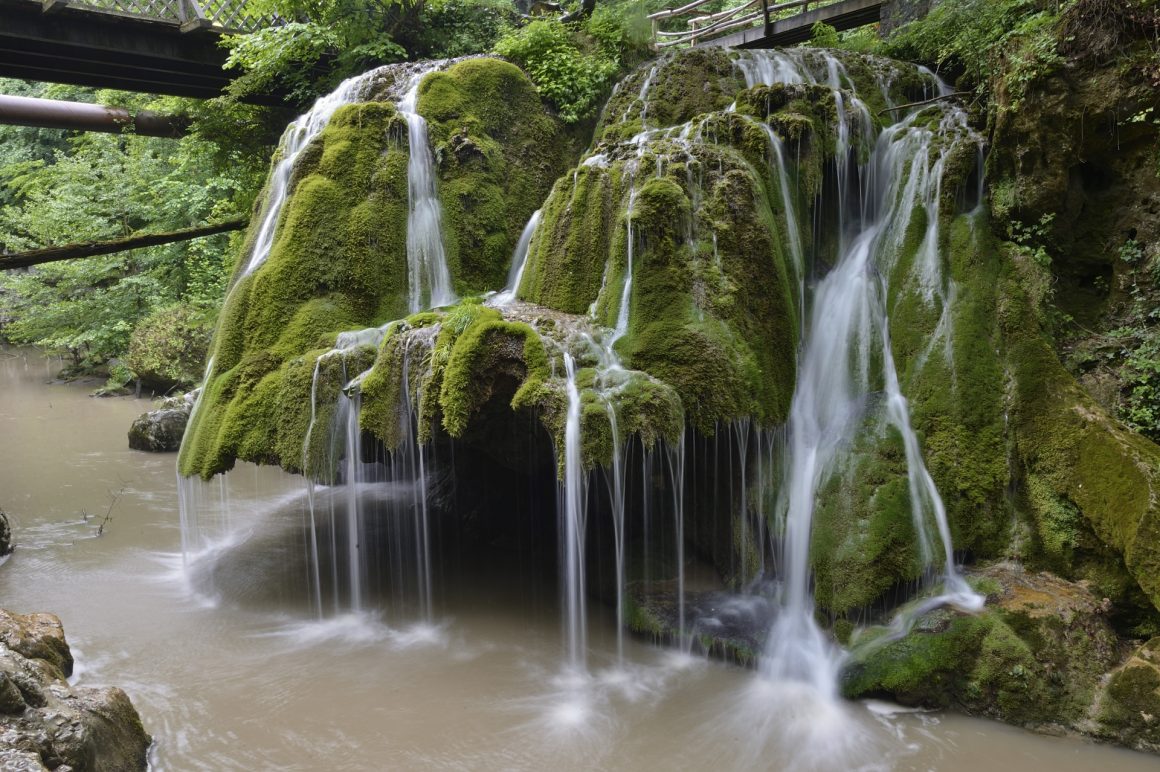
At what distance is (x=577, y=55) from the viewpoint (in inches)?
445

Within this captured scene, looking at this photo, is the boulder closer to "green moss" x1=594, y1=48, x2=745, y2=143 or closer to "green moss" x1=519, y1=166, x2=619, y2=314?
"green moss" x1=519, y1=166, x2=619, y2=314

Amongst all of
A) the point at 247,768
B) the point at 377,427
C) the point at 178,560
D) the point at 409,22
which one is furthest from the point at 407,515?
the point at 409,22

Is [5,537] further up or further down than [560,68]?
further down

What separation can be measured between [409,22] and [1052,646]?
44.3ft

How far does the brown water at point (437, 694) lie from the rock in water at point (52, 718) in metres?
0.50

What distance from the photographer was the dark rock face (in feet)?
43.4

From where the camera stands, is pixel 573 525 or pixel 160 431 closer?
pixel 573 525

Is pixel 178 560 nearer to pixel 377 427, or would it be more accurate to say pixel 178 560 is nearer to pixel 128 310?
pixel 377 427

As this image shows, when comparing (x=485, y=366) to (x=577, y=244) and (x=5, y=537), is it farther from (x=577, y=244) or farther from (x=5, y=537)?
(x=5, y=537)

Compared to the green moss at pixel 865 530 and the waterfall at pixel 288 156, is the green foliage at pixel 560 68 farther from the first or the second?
the green moss at pixel 865 530

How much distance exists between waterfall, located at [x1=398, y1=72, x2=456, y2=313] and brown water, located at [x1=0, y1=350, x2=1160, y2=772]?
3.35 m

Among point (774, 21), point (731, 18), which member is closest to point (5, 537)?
point (774, 21)

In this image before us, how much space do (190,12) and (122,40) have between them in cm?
116

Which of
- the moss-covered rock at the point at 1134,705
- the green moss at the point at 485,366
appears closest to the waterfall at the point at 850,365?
the moss-covered rock at the point at 1134,705
